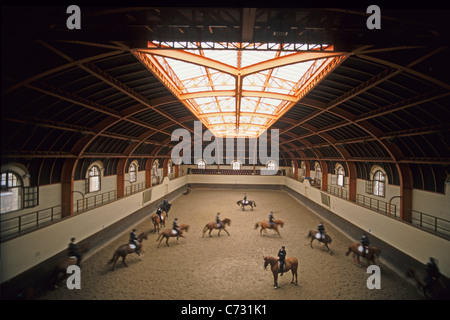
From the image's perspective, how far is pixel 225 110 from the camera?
15.7 metres

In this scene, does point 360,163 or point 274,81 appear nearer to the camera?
point 274,81

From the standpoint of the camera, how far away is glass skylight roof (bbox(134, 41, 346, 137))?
6.51 meters

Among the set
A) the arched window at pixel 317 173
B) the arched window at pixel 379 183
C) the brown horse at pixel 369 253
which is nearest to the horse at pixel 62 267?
the brown horse at pixel 369 253

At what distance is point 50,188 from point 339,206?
60.1 ft

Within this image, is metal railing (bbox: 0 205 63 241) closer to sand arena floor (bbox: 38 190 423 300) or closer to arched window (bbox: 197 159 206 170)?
sand arena floor (bbox: 38 190 423 300)

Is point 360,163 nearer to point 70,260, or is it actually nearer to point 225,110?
point 225,110

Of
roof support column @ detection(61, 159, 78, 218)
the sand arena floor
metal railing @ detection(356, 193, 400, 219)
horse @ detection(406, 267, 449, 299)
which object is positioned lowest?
the sand arena floor

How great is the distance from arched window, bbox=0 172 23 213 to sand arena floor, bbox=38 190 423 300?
3830 mm

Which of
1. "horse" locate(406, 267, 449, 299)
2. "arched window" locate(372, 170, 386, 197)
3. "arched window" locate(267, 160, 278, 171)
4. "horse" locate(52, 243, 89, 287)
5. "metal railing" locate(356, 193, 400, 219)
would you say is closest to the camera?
"horse" locate(406, 267, 449, 299)

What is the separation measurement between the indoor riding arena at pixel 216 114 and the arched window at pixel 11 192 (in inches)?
2.0

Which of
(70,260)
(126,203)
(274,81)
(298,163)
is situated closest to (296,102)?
(274,81)

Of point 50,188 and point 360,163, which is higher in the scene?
point 360,163

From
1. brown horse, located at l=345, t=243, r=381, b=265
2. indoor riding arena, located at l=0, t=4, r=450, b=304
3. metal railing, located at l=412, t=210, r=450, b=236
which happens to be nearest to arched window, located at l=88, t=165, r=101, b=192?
indoor riding arena, located at l=0, t=4, r=450, b=304

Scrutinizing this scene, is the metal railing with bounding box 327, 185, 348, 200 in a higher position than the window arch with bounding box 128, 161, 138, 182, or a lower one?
lower
